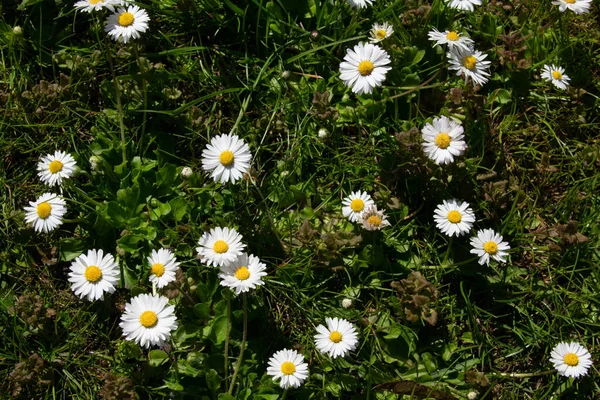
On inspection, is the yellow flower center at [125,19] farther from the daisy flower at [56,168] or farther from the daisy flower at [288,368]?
the daisy flower at [288,368]

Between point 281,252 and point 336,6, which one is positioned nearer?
point 281,252

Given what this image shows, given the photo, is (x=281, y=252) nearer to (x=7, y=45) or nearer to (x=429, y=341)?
(x=429, y=341)

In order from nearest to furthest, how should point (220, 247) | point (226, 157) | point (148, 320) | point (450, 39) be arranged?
point (148, 320), point (220, 247), point (226, 157), point (450, 39)

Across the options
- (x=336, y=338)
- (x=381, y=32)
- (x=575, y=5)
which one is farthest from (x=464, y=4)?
(x=336, y=338)

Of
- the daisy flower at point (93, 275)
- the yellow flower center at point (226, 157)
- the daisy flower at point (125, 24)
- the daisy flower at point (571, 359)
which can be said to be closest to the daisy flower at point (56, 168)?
the daisy flower at point (93, 275)

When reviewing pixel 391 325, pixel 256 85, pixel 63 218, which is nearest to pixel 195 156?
pixel 256 85

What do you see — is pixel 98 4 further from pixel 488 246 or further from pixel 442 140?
pixel 488 246
